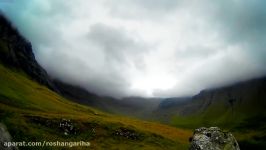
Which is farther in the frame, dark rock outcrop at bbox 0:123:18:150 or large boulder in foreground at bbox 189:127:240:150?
large boulder in foreground at bbox 189:127:240:150

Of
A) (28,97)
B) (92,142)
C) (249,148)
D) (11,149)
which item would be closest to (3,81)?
(28,97)

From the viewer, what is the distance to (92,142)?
104250mm

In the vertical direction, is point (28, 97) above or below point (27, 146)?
above

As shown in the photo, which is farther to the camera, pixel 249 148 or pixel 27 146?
pixel 249 148

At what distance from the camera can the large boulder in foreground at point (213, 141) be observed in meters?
54.8

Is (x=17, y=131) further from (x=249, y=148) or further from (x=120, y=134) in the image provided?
(x=249, y=148)

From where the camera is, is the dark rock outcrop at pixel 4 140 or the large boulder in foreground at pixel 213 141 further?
the large boulder in foreground at pixel 213 141

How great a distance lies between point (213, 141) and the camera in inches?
2189

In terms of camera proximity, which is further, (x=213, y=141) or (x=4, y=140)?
(x=213, y=141)

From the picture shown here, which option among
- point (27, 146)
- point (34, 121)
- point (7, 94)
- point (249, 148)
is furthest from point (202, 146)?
point (7, 94)

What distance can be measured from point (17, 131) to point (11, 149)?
39.6 metres

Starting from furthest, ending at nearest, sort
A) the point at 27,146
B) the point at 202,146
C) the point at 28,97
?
the point at 28,97 < the point at 27,146 < the point at 202,146

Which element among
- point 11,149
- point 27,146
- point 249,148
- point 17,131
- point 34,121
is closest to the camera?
point 11,149

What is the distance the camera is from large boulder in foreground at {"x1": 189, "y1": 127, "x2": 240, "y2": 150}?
54.8 m
